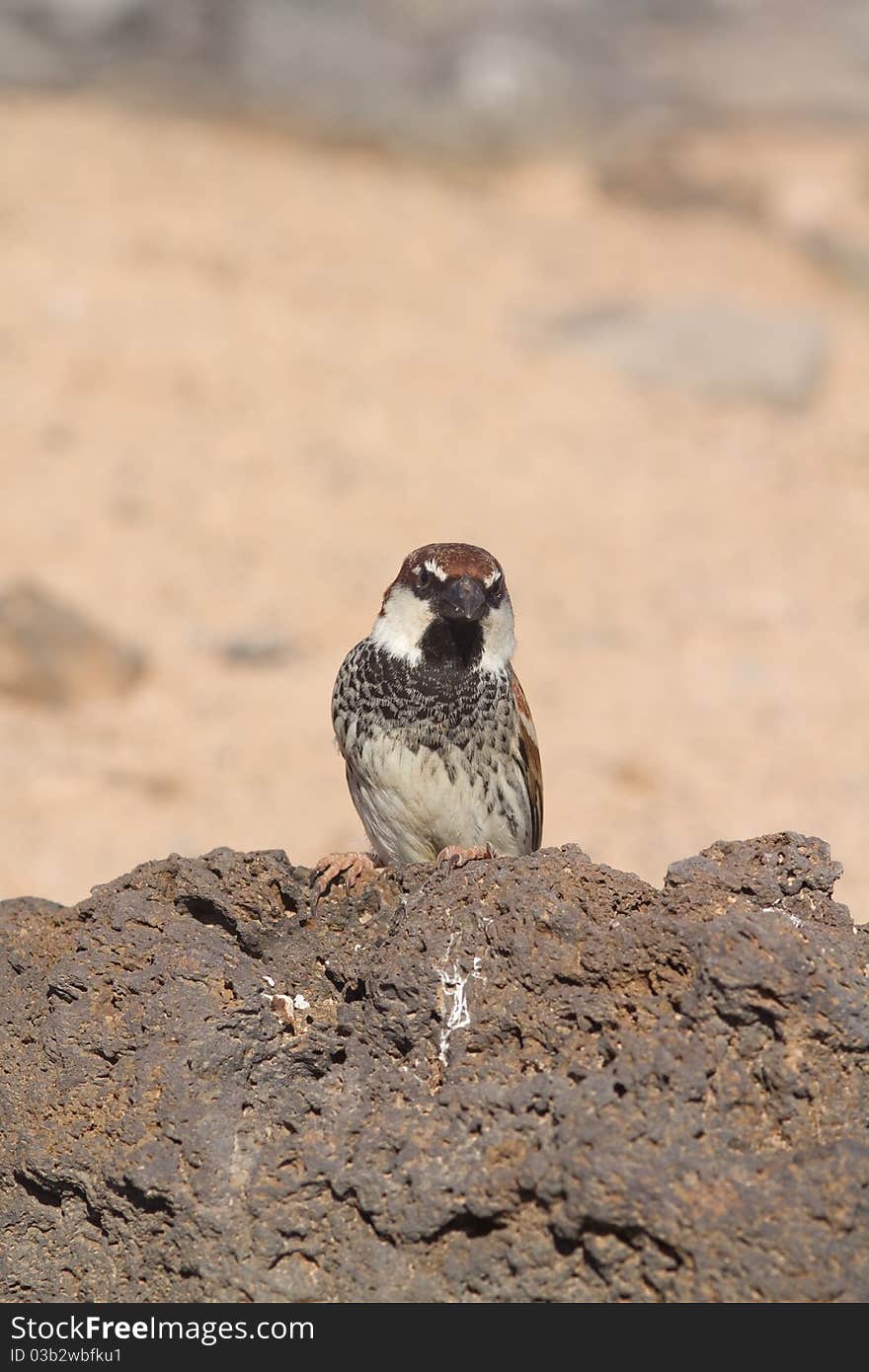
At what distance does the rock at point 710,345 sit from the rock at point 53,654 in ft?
19.4

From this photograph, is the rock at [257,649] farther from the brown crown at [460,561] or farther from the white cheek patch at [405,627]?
the brown crown at [460,561]

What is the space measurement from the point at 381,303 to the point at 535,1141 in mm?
12191

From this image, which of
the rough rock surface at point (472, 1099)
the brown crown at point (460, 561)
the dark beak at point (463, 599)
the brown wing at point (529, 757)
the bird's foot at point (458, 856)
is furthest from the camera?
the brown wing at point (529, 757)

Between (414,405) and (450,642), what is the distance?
28.9ft

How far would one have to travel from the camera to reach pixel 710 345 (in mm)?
13578

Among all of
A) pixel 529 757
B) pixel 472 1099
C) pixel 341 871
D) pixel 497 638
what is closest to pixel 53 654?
pixel 529 757

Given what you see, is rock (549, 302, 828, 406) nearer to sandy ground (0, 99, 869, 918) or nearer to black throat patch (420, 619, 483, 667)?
sandy ground (0, 99, 869, 918)

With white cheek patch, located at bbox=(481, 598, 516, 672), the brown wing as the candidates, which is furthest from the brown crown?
the brown wing

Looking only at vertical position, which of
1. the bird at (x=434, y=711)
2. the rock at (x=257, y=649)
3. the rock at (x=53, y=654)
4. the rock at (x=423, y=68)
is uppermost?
the rock at (x=423, y=68)

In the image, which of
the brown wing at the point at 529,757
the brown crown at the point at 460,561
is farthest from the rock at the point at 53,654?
the brown crown at the point at 460,561

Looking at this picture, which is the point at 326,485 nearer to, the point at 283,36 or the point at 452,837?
the point at 452,837

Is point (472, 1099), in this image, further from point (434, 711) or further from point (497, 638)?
point (497, 638)

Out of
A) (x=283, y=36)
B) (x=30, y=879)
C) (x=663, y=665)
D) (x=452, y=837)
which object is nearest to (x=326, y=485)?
(x=663, y=665)

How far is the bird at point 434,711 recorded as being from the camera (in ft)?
14.2
